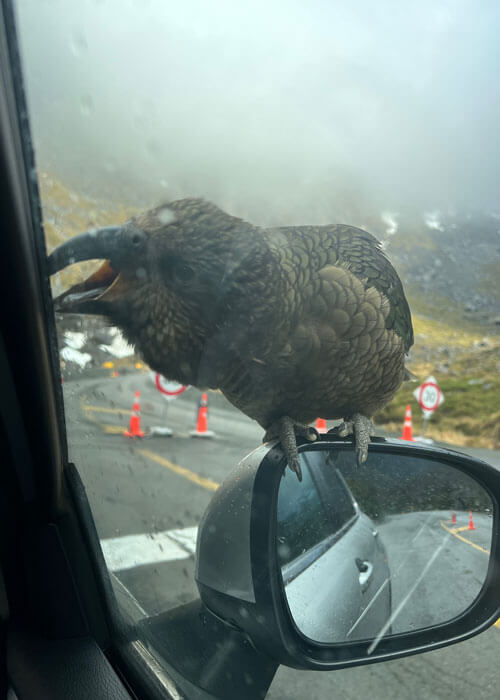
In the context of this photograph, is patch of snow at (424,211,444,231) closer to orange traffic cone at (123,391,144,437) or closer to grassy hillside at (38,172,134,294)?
grassy hillside at (38,172,134,294)

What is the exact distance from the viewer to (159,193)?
1035 millimetres

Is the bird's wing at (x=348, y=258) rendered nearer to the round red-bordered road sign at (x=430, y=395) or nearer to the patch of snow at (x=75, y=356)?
the round red-bordered road sign at (x=430, y=395)

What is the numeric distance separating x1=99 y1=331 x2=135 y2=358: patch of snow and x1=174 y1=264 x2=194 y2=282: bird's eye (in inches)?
6.1

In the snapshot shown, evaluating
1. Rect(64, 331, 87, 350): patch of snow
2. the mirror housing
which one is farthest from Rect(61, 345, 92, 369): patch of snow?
the mirror housing

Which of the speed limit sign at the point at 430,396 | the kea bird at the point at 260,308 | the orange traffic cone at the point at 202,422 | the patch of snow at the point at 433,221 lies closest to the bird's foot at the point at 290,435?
the kea bird at the point at 260,308

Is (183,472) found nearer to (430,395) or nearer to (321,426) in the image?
(321,426)

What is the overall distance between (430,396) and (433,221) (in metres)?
0.47

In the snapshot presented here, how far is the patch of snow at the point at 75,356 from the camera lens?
1.20m

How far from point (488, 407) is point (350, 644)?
0.72 metres

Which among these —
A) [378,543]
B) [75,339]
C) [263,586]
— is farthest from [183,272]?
[378,543]

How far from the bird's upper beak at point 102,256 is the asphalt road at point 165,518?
235mm

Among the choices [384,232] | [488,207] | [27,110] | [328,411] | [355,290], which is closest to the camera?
[27,110]

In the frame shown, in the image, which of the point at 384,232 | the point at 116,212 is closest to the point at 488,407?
the point at 384,232

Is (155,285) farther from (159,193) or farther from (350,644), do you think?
(350,644)
